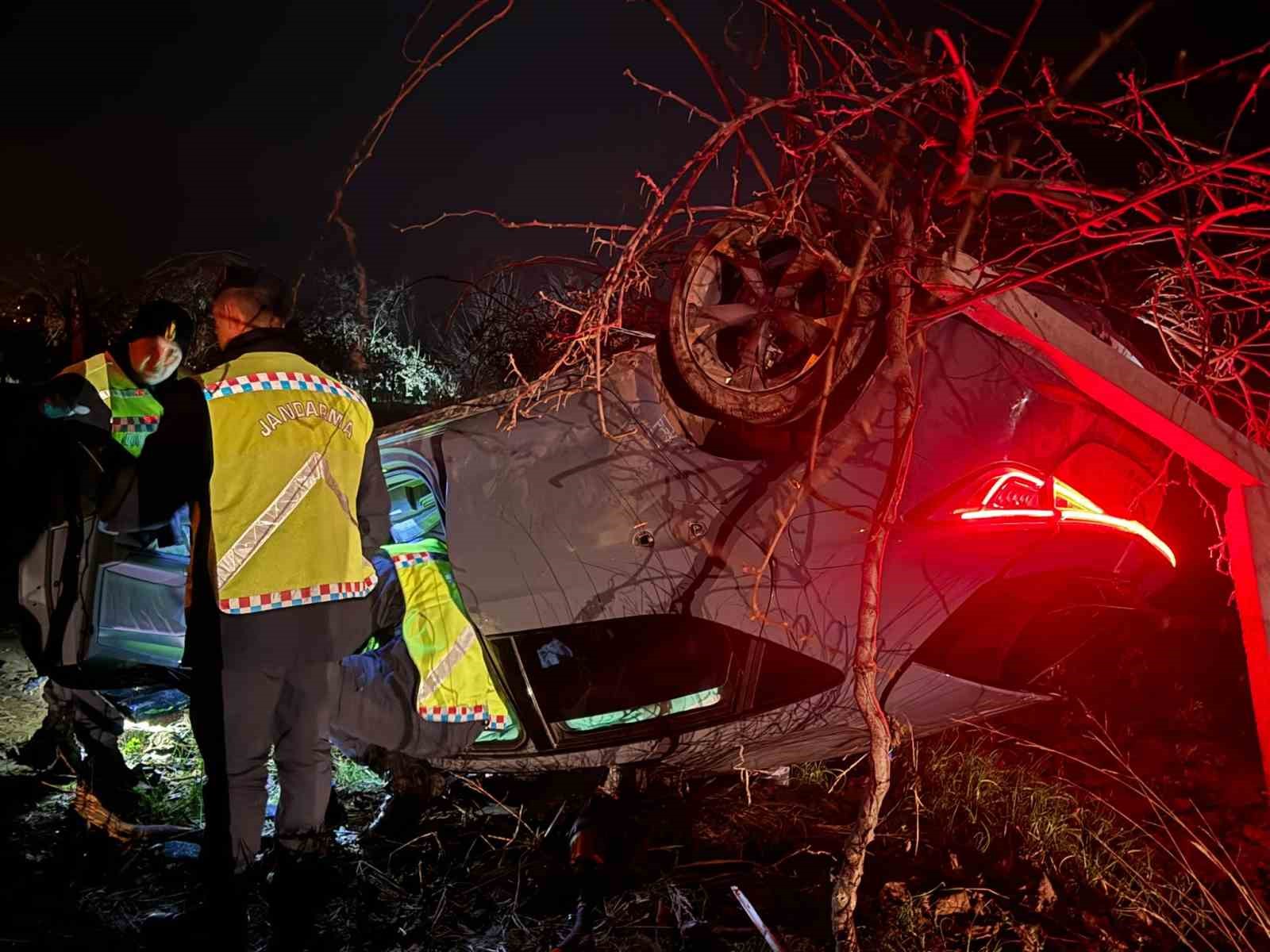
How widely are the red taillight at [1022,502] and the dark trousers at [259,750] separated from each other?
210 centimetres

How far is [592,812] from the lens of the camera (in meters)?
3.31

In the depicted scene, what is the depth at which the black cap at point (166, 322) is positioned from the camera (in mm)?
3754

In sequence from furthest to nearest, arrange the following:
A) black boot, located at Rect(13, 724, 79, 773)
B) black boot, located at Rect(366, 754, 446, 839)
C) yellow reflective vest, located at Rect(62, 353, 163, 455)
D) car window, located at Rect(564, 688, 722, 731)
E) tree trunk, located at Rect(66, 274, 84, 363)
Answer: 1. tree trunk, located at Rect(66, 274, 84, 363)
2. yellow reflective vest, located at Rect(62, 353, 163, 455)
3. black boot, located at Rect(13, 724, 79, 773)
4. black boot, located at Rect(366, 754, 446, 839)
5. car window, located at Rect(564, 688, 722, 731)

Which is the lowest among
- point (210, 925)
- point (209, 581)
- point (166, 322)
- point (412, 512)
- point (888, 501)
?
point (210, 925)

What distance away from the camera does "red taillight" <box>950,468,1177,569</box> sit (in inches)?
109

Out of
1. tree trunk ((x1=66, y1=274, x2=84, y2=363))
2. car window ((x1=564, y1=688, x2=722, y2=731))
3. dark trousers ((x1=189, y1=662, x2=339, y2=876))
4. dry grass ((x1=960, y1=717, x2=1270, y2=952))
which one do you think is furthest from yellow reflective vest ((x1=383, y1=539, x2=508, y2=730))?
tree trunk ((x1=66, y1=274, x2=84, y2=363))

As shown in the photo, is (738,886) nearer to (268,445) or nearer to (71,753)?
(268,445)

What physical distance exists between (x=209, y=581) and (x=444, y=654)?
2.92ft

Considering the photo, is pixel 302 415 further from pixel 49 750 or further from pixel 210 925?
pixel 49 750

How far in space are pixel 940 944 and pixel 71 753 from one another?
3.49 m

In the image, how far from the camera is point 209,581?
8.92ft

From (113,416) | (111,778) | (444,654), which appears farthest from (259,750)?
(113,416)

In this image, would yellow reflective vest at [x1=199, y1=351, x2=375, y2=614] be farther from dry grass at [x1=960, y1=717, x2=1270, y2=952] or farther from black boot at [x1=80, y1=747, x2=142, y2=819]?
dry grass at [x1=960, y1=717, x2=1270, y2=952]

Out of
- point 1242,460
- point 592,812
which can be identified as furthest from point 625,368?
point 1242,460
